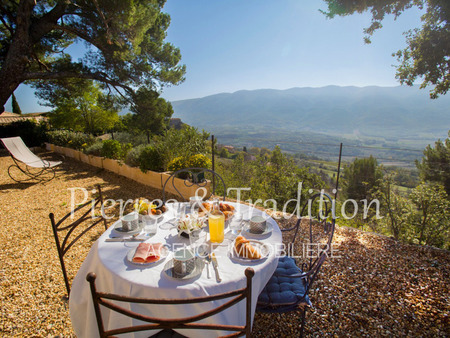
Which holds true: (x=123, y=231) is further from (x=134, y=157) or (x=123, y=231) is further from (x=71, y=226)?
(x=134, y=157)

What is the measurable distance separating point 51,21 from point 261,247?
8.48 m

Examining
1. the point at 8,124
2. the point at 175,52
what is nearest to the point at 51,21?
the point at 175,52

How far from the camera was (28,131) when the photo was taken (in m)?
10.0

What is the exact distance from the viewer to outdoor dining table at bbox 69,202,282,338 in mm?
898

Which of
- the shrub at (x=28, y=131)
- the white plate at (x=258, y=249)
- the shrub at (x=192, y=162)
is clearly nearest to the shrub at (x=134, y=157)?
the shrub at (x=192, y=162)

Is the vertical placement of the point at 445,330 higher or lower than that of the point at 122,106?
lower

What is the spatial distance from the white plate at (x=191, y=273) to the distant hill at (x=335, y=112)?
240 feet

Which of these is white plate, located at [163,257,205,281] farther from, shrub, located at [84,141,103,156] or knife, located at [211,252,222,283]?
shrub, located at [84,141,103,156]

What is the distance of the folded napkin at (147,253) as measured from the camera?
105 centimetres

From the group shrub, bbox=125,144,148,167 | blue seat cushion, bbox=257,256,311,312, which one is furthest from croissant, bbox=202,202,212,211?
shrub, bbox=125,144,148,167

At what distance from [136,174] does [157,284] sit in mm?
A: 4406

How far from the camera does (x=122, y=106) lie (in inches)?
302

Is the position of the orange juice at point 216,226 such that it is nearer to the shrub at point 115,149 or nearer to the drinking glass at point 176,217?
the drinking glass at point 176,217

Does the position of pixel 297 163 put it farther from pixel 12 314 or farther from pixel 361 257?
pixel 12 314
